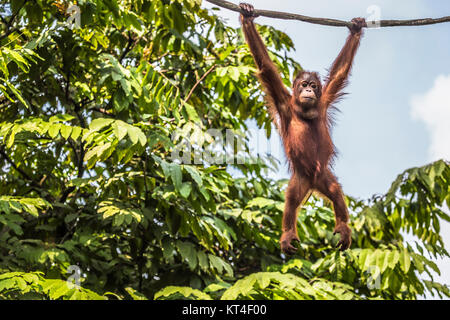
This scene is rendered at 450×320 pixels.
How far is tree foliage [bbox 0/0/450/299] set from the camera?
425cm

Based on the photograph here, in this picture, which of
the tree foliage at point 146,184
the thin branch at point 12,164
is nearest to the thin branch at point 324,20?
the tree foliage at point 146,184

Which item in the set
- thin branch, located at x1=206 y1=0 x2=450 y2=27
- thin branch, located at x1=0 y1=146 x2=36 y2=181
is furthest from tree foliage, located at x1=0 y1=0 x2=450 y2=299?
thin branch, located at x1=206 y1=0 x2=450 y2=27

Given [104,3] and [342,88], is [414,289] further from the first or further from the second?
[104,3]

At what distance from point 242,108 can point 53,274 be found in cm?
233

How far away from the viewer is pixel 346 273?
5.40 metres

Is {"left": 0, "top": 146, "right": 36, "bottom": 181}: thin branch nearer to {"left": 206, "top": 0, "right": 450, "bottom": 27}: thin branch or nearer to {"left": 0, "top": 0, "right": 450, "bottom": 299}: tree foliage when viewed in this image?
{"left": 0, "top": 0, "right": 450, "bottom": 299}: tree foliage

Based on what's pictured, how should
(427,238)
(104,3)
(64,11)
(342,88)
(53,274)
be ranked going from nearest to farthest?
1. (342,88)
2. (104,3)
3. (53,274)
4. (64,11)
5. (427,238)

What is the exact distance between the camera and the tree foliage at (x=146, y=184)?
425 cm

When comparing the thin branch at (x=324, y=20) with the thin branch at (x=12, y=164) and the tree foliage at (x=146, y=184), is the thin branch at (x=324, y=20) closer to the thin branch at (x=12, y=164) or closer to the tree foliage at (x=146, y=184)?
the tree foliage at (x=146, y=184)

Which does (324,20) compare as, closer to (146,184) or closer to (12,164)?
(146,184)

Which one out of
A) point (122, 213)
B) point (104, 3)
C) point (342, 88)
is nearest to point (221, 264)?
point (122, 213)

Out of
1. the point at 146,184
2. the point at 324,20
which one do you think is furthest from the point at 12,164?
the point at 324,20

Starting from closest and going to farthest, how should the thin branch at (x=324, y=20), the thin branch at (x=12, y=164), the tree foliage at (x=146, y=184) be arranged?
the thin branch at (x=324, y=20) < the tree foliage at (x=146, y=184) < the thin branch at (x=12, y=164)

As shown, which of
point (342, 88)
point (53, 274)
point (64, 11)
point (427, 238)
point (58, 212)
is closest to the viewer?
point (342, 88)
